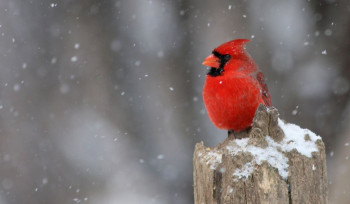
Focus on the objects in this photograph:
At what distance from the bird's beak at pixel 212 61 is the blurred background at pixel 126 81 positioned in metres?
2.00

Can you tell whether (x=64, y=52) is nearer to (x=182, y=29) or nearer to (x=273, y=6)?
(x=182, y=29)

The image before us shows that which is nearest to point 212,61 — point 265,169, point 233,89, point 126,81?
point 233,89

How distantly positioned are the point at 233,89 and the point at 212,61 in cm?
18

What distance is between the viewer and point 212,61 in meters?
2.34

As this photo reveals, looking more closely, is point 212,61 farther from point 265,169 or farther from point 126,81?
point 126,81

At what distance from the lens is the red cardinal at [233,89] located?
7.22 feet

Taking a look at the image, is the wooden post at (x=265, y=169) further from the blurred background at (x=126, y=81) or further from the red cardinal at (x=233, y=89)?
the blurred background at (x=126, y=81)

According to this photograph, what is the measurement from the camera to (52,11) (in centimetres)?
481

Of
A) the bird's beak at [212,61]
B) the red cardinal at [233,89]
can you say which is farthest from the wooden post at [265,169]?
the bird's beak at [212,61]

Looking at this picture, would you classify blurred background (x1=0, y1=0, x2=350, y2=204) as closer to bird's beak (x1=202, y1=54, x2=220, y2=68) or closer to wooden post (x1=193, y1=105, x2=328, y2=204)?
bird's beak (x1=202, y1=54, x2=220, y2=68)

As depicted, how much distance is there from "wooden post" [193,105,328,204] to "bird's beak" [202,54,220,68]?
0.58 meters

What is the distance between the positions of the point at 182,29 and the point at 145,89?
60 cm

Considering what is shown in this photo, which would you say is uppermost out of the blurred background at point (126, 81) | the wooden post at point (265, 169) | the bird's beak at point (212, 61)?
the blurred background at point (126, 81)

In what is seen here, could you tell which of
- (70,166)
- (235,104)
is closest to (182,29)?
(70,166)
